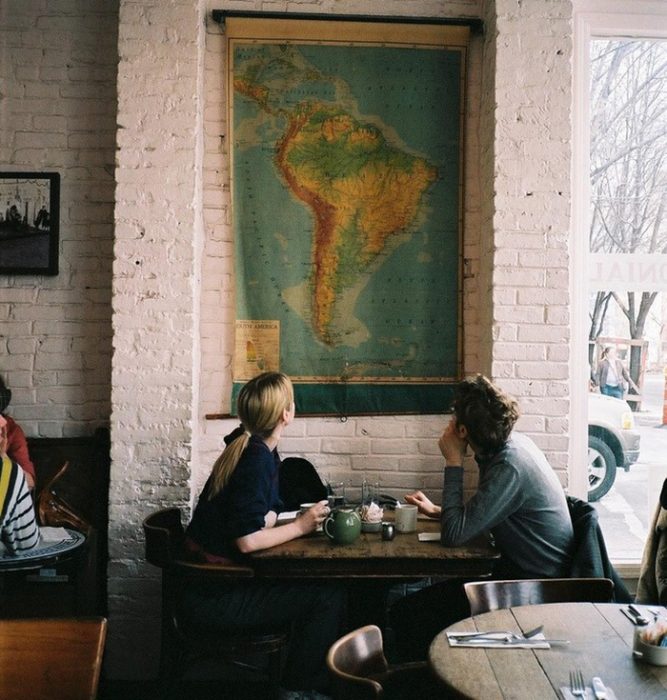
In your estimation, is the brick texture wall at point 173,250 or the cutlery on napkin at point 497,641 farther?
the brick texture wall at point 173,250

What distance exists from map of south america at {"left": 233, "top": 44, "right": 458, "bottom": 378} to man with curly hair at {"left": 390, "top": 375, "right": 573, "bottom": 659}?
0.89 meters

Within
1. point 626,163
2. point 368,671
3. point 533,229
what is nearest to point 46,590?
point 368,671

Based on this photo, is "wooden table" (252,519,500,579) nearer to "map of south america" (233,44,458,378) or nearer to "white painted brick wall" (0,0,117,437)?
"map of south america" (233,44,458,378)

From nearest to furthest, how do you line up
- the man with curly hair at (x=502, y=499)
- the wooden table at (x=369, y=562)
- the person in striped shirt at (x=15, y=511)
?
the wooden table at (x=369, y=562), the man with curly hair at (x=502, y=499), the person in striped shirt at (x=15, y=511)

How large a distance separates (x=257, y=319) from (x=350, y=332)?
43 cm

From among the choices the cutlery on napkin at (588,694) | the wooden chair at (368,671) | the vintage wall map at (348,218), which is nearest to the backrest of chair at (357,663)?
the wooden chair at (368,671)

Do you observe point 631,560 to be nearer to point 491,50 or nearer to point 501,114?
point 501,114

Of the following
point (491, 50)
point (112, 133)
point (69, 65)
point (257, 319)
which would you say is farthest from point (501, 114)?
point (69, 65)

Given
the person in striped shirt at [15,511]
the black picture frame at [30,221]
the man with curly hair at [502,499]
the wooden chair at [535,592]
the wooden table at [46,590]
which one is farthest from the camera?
the black picture frame at [30,221]

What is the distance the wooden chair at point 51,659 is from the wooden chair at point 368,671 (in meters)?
0.51

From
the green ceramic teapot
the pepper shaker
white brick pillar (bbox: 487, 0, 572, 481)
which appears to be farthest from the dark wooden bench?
white brick pillar (bbox: 487, 0, 572, 481)

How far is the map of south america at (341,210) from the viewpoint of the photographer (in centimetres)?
353

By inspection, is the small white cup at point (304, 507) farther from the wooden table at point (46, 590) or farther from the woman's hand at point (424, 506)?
the wooden table at point (46, 590)

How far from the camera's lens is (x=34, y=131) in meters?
3.54
